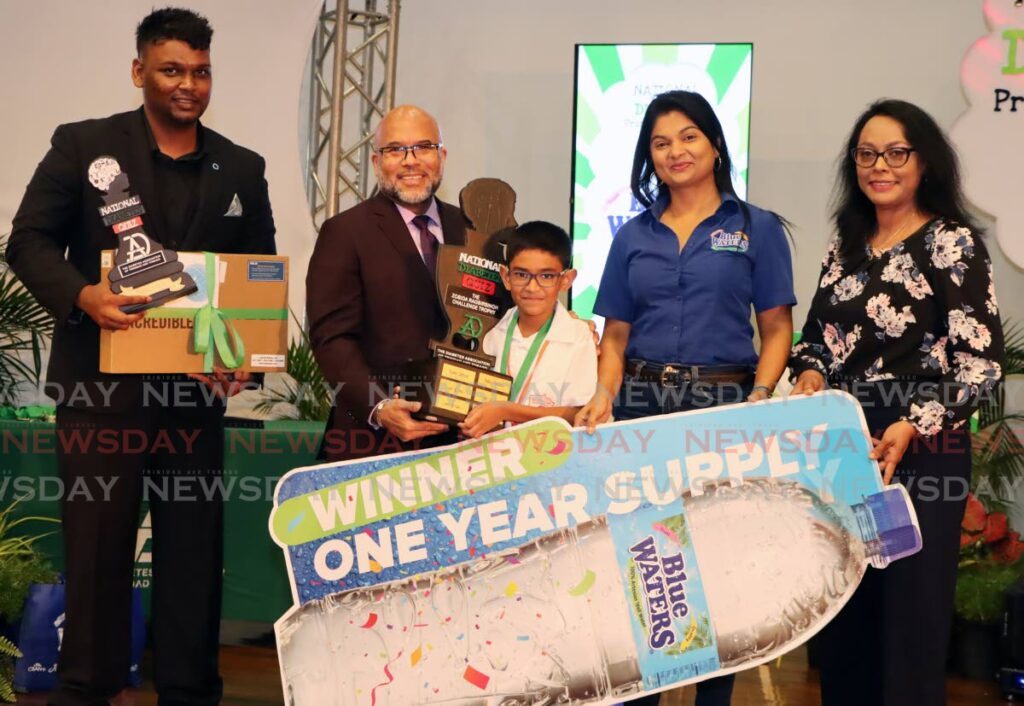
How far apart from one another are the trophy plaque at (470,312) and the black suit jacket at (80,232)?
711 millimetres

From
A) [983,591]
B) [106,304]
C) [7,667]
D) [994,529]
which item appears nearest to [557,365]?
[106,304]

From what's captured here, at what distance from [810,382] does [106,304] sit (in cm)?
167

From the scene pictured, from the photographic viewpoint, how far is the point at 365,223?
9.41ft

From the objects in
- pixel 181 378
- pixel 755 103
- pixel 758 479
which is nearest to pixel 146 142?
pixel 181 378

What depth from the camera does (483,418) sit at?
2.66m

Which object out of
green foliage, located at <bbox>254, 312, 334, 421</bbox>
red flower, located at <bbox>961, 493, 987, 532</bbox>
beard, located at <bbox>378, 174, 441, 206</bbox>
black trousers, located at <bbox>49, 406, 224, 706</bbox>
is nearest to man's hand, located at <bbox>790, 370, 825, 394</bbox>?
beard, located at <bbox>378, 174, 441, 206</bbox>

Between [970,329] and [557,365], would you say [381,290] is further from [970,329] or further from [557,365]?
[970,329]

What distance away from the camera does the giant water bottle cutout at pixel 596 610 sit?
2736mm

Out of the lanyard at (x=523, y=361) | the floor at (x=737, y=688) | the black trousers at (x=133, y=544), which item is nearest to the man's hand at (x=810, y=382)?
the lanyard at (x=523, y=361)

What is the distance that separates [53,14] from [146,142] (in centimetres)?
321

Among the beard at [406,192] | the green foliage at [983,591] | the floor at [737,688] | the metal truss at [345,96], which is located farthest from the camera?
the metal truss at [345,96]

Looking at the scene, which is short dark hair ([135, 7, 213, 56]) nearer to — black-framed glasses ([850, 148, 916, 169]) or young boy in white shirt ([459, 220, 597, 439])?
young boy in white shirt ([459, 220, 597, 439])

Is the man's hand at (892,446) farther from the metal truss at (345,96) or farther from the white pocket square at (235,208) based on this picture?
the metal truss at (345,96)

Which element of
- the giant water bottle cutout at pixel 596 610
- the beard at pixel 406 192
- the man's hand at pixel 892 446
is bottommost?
the giant water bottle cutout at pixel 596 610
